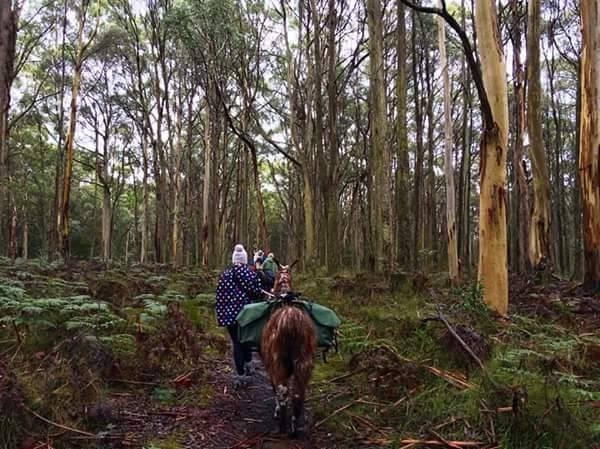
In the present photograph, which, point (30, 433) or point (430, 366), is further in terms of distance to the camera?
point (430, 366)

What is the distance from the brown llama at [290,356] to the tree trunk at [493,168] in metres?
3.76

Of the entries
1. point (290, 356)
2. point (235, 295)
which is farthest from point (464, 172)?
point (290, 356)

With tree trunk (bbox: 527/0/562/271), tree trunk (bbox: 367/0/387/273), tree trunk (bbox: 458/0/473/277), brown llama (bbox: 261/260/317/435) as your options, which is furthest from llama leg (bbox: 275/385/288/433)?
tree trunk (bbox: 458/0/473/277)

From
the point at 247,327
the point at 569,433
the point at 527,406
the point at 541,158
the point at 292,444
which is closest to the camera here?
the point at 569,433

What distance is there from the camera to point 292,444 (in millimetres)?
3957

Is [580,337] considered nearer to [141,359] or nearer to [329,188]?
[141,359]


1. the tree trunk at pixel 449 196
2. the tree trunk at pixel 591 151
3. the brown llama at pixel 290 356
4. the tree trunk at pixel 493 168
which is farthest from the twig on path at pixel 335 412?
the tree trunk at pixel 449 196

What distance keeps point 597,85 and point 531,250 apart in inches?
185

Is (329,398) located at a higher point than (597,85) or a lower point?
lower

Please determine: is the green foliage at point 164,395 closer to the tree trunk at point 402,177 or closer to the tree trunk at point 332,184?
the tree trunk at point 402,177

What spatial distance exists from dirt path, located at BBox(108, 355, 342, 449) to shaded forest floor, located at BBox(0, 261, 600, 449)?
2 cm

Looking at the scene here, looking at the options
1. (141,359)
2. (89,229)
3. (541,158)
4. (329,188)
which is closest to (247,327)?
(141,359)

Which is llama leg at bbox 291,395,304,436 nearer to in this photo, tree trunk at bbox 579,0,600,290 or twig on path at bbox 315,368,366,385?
twig on path at bbox 315,368,366,385

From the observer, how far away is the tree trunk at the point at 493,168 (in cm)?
682
